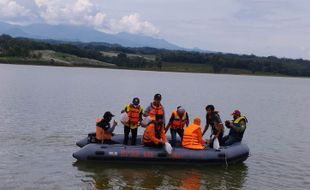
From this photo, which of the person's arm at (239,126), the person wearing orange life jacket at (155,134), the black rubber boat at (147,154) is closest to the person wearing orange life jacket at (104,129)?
the black rubber boat at (147,154)

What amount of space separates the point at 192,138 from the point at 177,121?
951 millimetres

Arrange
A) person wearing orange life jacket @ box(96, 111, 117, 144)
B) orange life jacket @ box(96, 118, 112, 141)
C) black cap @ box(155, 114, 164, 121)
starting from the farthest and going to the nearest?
1. orange life jacket @ box(96, 118, 112, 141)
2. person wearing orange life jacket @ box(96, 111, 117, 144)
3. black cap @ box(155, 114, 164, 121)

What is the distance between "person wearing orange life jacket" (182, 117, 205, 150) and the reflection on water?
701mm

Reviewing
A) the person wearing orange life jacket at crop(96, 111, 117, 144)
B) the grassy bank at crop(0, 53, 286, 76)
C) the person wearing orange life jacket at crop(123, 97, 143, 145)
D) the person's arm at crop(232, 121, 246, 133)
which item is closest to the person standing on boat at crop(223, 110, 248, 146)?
the person's arm at crop(232, 121, 246, 133)

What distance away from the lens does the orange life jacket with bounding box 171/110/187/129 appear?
1628 cm

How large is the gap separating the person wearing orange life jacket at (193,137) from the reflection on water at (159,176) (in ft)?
2.30

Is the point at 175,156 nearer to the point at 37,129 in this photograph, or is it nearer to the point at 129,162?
the point at 129,162

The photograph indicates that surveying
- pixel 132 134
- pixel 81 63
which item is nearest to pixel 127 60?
pixel 81 63

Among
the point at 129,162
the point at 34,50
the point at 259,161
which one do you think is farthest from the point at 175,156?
the point at 34,50

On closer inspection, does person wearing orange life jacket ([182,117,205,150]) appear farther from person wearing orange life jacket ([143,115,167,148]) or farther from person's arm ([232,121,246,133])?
person's arm ([232,121,246,133])

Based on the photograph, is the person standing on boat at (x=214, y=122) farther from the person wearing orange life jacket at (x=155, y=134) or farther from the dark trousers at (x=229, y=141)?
the person wearing orange life jacket at (x=155, y=134)

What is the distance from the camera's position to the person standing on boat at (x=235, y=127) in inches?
651

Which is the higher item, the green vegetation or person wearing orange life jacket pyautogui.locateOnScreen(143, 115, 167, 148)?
the green vegetation

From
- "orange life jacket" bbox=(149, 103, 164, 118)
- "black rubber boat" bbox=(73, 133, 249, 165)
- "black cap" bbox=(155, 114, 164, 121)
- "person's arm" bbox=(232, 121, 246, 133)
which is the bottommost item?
"black rubber boat" bbox=(73, 133, 249, 165)
